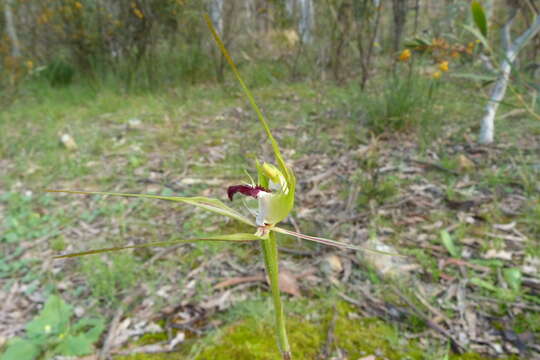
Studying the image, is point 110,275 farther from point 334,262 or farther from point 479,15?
point 479,15

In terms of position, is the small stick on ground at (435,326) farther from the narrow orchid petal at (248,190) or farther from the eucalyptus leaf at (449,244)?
the narrow orchid petal at (248,190)

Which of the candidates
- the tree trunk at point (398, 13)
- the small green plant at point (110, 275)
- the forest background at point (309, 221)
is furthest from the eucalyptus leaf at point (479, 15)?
the tree trunk at point (398, 13)

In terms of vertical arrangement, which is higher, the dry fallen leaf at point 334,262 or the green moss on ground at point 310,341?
the dry fallen leaf at point 334,262

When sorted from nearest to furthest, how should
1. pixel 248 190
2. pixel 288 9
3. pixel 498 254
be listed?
pixel 248 190
pixel 498 254
pixel 288 9

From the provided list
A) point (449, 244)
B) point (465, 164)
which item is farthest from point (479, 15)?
point (465, 164)

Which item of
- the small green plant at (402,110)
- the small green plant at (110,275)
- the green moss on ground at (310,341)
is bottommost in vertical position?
the small green plant at (110,275)

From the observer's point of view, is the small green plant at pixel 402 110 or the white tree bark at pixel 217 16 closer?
the small green plant at pixel 402 110

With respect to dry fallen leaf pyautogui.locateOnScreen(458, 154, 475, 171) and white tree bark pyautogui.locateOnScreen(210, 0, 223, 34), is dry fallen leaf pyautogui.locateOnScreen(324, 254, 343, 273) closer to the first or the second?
dry fallen leaf pyautogui.locateOnScreen(458, 154, 475, 171)
